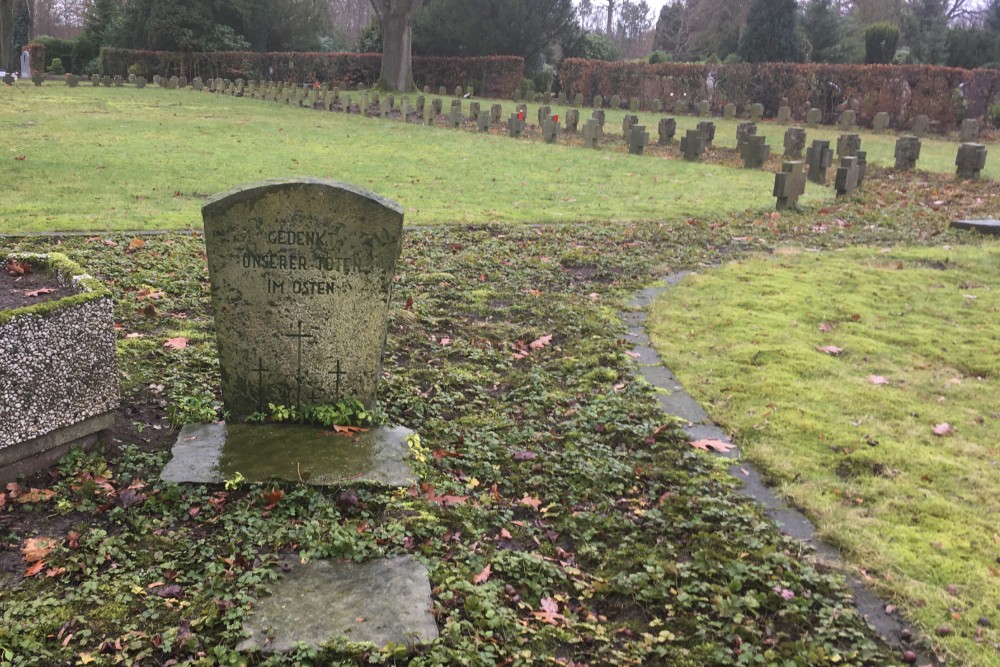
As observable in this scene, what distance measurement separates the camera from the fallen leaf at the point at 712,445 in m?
5.06

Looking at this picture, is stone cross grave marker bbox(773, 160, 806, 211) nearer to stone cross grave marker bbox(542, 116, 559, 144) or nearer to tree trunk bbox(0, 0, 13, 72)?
stone cross grave marker bbox(542, 116, 559, 144)

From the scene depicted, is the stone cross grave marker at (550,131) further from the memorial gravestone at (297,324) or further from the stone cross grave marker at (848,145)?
the memorial gravestone at (297,324)

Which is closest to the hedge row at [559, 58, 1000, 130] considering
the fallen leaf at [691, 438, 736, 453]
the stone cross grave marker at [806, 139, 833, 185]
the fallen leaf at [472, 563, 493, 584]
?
the stone cross grave marker at [806, 139, 833, 185]

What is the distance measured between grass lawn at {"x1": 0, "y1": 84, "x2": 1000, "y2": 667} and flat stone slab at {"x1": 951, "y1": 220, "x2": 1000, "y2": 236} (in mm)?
1697

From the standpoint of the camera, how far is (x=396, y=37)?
37.8m

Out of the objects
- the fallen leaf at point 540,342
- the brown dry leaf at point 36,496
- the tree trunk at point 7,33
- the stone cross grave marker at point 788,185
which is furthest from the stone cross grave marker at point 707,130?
the tree trunk at point 7,33

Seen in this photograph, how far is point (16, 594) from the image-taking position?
331cm

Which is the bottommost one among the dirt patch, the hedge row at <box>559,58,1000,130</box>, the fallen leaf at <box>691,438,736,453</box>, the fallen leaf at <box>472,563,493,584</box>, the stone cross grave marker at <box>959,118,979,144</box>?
the fallen leaf at <box>472,563,493,584</box>

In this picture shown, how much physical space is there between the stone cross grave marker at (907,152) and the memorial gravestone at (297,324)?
18.0 metres

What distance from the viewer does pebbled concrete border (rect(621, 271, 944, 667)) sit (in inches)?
134

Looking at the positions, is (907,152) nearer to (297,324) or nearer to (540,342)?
(540,342)

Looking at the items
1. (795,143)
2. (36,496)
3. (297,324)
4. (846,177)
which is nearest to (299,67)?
(795,143)

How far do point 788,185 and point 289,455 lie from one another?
1149 centimetres

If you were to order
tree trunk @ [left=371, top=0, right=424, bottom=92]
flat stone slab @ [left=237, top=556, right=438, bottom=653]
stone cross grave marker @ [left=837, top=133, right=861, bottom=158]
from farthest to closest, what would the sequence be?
tree trunk @ [left=371, top=0, right=424, bottom=92] < stone cross grave marker @ [left=837, top=133, right=861, bottom=158] < flat stone slab @ [left=237, top=556, right=438, bottom=653]
